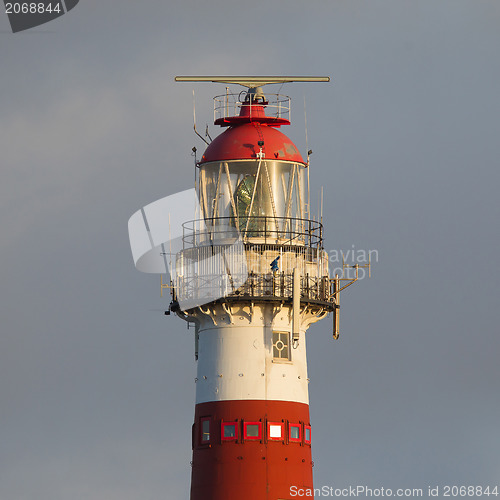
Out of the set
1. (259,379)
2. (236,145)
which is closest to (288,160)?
(236,145)

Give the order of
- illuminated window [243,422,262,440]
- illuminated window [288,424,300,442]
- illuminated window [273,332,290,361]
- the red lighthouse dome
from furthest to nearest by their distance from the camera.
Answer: the red lighthouse dome → illuminated window [273,332,290,361] → illuminated window [288,424,300,442] → illuminated window [243,422,262,440]

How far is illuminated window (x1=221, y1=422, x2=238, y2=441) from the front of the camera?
3740 inches

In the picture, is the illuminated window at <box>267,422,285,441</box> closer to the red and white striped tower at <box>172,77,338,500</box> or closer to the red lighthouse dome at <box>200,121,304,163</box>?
the red and white striped tower at <box>172,77,338,500</box>

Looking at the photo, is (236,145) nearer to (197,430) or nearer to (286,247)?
A: (286,247)

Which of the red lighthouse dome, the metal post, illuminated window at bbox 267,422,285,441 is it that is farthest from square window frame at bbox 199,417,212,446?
the red lighthouse dome

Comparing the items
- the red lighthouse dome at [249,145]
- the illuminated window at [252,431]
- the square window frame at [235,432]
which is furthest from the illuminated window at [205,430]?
the red lighthouse dome at [249,145]

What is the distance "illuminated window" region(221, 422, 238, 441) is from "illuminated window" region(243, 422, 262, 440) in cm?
39

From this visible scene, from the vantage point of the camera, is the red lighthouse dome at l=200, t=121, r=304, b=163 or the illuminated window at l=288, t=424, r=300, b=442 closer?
the illuminated window at l=288, t=424, r=300, b=442

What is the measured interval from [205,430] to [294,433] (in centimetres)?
368

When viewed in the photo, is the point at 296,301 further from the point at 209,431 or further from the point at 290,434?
the point at 209,431

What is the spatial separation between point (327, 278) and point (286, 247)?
2.38 m

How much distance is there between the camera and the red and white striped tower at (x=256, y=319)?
94.9m

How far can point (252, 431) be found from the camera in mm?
94938

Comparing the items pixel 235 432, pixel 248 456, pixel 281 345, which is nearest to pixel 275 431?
pixel 248 456
